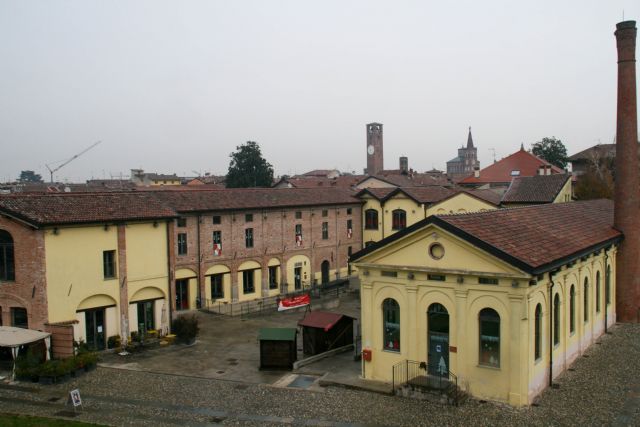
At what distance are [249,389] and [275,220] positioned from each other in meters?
23.0

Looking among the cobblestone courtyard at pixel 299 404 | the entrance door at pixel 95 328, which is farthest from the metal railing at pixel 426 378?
the entrance door at pixel 95 328

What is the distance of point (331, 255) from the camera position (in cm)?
A: 4756

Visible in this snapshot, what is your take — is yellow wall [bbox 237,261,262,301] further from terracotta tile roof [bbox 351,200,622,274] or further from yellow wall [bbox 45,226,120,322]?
terracotta tile roof [bbox 351,200,622,274]

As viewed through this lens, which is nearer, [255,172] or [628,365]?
[628,365]

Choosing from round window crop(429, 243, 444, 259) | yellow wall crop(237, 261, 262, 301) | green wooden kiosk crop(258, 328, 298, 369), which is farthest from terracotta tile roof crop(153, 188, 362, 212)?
round window crop(429, 243, 444, 259)

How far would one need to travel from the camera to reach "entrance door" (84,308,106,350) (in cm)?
2587

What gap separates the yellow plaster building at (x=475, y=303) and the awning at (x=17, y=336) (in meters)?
12.8

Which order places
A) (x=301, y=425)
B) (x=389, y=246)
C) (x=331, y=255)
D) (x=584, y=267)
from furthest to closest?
(x=331, y=255) < (x=584, y=267) < (x=389, y=246) < (x=301, y=425)

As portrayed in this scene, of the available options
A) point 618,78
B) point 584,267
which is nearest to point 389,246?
point 584,267

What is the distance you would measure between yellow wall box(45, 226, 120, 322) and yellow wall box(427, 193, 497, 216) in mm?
27175

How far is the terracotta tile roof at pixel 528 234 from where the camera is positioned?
17969 millimetres

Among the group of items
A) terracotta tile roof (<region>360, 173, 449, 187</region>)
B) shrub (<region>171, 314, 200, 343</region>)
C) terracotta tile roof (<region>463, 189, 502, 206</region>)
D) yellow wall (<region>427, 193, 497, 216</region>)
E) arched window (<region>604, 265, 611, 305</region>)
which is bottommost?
shrub (<region>171, 314, 200, 343</region>)

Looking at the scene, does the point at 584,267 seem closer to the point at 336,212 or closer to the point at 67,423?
the point at 67,423

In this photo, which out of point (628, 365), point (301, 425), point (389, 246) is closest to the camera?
point (301, 425)
